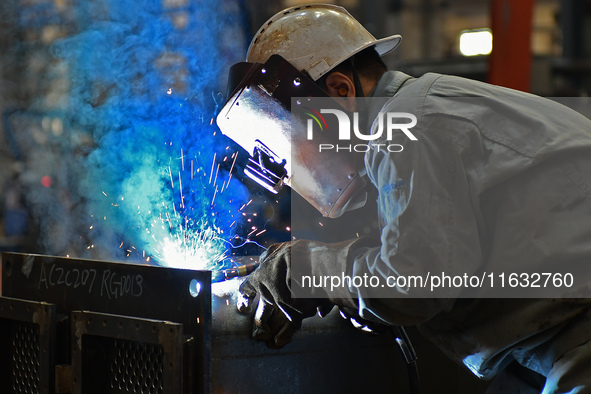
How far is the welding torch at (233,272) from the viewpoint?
2.03 metres

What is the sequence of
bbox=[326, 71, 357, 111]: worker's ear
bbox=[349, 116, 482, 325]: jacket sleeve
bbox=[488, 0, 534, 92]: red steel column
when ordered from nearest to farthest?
bbox=[349, 116, 482, 325]: jacket sleeve → bbox=[326, 71, 357, 111]: worker's ear → bbox=[488, 0, 534, 92]: red steel column

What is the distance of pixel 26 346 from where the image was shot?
5.67 ft

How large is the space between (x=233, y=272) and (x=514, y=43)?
5191 millimetres

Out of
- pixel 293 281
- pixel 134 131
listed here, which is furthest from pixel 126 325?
pixel 134 131

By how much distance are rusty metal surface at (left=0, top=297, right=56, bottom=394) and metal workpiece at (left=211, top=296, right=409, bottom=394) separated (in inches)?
17.8

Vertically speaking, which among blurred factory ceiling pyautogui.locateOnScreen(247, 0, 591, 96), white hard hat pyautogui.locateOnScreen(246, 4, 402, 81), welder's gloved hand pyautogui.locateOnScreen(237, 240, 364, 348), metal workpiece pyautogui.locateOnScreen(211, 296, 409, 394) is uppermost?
blurred factory ceiling pyautogui.locateOnScreen(247, 0, 591, 96)

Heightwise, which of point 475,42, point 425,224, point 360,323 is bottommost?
point 360,323

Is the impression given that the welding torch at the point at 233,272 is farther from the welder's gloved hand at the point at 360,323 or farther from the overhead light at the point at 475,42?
the overhead light at the point at 475,42

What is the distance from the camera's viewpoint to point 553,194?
4.52 feet

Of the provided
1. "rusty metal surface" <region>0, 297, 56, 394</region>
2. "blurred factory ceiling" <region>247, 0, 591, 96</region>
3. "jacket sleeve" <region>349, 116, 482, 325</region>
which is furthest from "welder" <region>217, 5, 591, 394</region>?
"blurred factory ceiling" <region>247, 0, 591, 96</region>

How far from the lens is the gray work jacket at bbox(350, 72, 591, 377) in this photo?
1306 millimetres

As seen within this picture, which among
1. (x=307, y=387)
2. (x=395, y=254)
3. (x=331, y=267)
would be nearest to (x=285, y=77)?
(x=331, y=267)

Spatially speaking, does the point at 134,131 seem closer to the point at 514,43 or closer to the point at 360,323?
the point at 360,323

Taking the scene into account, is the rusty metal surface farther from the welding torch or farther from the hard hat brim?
the hard hat brim
